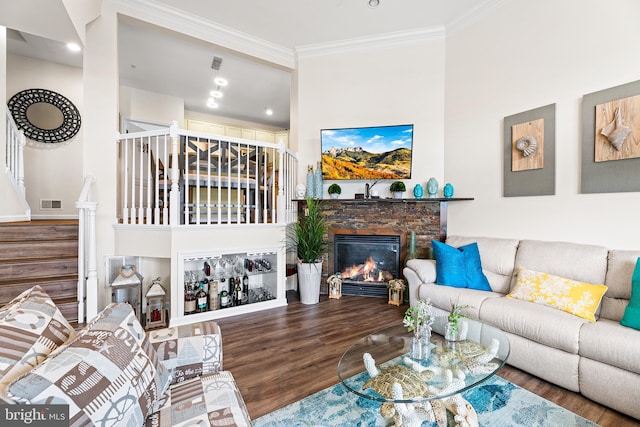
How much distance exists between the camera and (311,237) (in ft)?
12.3

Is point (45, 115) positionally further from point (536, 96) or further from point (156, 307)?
point (536, 96)

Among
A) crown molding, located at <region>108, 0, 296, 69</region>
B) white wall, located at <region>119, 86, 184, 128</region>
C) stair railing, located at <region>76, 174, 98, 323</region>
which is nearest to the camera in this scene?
stair railing, located at <region>76, 174, 98, 323</region>

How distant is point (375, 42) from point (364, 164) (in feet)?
5.69

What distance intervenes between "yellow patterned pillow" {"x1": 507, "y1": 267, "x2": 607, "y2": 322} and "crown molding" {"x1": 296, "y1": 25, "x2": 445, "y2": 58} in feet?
10.4

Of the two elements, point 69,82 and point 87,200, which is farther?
point 69,82

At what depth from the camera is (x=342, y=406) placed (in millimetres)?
1749

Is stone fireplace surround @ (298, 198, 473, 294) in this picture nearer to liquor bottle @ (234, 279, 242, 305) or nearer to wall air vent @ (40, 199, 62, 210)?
liquor bottle @ (234, 279, 242, 305)

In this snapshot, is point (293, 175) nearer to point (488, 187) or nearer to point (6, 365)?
point (488, 187)

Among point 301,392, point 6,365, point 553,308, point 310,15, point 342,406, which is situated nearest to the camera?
point 6,365

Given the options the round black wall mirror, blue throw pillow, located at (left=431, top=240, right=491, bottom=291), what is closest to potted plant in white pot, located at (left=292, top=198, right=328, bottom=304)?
blue throw pillow, located at (left=431, top=240, right=491, bottom=291)

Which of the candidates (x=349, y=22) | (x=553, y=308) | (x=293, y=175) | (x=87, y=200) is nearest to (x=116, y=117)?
(x=87, y=200)

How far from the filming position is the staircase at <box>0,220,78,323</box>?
2.67 m

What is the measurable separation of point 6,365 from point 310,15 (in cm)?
405

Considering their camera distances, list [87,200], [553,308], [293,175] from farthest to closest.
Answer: [293,175]
[87,200]
[553,308]
